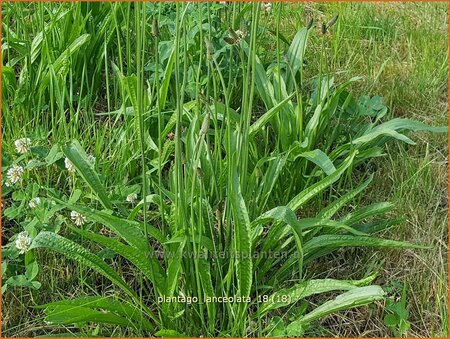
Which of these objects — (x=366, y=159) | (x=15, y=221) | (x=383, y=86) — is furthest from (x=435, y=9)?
(x=15, y=221)

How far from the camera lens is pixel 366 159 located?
2.49 m

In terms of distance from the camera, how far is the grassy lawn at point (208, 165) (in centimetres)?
190

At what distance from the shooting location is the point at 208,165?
6.82 feet

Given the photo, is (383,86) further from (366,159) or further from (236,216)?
(236,216)

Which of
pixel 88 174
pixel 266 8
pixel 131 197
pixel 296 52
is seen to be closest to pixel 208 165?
pixel 131 197

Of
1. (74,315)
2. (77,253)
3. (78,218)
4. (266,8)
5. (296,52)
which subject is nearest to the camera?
(74,315)

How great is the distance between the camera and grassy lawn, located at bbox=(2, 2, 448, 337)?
6.22 ft

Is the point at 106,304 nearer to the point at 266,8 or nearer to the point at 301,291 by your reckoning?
the point at 301,291

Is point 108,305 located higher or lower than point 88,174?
lower

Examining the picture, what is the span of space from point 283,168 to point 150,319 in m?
0.61

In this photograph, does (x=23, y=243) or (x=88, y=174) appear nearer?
(x=23, y=243)

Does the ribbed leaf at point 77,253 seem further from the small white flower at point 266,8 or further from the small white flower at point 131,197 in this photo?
the small white flower at point 266,8

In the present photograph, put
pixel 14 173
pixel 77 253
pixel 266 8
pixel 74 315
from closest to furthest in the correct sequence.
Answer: pixel 74 315, pixel 77 253, pixel 14 173, pixel 266 8

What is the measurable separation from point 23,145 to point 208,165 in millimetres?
604
